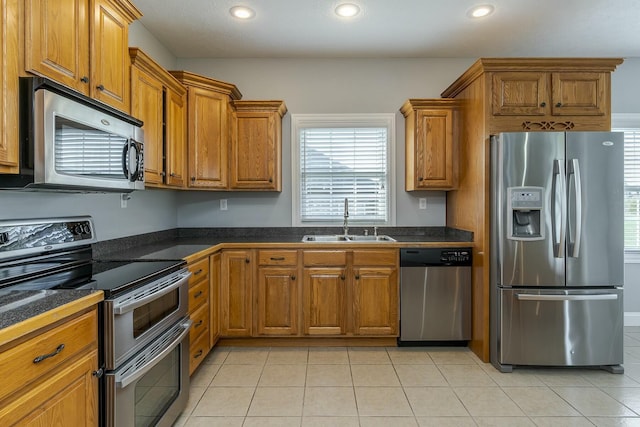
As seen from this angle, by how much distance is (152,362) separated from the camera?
1653 millimetres

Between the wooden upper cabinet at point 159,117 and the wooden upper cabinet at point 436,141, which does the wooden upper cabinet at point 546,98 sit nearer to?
the wooden upper cabinet at point 436,141

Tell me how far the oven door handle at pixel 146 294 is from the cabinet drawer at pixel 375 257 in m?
1.50

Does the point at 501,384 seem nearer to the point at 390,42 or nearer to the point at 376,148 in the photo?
the point at 376,148

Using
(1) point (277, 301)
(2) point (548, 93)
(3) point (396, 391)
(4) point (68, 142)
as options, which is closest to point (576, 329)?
(3) point (396, 391)

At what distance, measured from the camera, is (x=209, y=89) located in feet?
10.4

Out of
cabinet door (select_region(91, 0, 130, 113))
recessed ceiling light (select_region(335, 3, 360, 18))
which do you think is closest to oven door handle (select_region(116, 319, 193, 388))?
cabinet door (select_region(91, 0, 130, 113))

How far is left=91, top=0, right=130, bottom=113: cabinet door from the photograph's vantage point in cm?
184

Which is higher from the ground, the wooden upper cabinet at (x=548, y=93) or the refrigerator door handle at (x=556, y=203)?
the wooden upper cabinet at (x=548, y=93)

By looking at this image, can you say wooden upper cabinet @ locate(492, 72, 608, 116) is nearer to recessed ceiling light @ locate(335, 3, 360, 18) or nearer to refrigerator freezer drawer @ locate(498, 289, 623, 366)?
recessed ceiling light @ locate(335, 3, 360, 18)

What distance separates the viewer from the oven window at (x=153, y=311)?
1.59m

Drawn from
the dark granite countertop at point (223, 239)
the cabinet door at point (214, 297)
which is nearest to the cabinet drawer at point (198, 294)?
the cabinet door at point (214, 297)

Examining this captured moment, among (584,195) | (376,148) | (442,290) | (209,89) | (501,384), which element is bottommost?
(501,384)

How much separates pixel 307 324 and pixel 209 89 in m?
2.21

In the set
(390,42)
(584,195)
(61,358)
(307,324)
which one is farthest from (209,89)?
(584,195)
